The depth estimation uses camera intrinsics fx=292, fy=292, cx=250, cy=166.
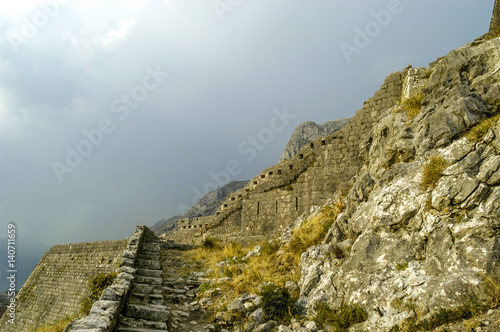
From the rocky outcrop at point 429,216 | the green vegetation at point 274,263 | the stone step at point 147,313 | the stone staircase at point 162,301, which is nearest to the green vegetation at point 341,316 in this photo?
the rocky outcrop at point 429,216

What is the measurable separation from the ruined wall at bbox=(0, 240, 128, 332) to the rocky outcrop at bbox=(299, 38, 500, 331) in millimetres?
11326

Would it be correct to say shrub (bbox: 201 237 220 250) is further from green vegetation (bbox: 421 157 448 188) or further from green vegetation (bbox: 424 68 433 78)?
green vegetation (bbox: 424 68 433 78)

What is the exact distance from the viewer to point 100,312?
5.03m

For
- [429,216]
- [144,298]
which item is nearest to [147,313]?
[144,298]

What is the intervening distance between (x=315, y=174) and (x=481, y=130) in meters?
8.34

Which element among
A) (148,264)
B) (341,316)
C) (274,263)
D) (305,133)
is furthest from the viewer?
(305,133)

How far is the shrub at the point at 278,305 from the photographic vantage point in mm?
5396

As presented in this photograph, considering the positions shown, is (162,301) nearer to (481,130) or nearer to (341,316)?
(341,316)

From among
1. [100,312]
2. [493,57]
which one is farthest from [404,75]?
[100,312]

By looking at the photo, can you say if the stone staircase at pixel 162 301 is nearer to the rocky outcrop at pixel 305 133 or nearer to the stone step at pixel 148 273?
the stone step at pixel 148 273

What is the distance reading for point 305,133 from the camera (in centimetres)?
6756

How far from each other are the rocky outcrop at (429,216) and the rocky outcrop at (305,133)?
53526mm

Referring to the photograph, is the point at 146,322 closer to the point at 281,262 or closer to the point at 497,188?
the point at 281,262

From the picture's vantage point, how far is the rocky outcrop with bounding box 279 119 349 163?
61656 millimetres
